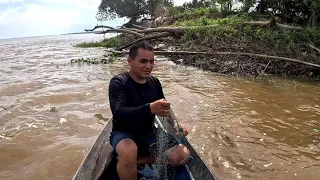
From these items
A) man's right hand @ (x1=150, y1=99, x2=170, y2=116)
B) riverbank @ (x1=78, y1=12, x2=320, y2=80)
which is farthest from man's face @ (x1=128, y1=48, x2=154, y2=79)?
riverbank @ (x1=78, y1=12, x2=320, y2=80)

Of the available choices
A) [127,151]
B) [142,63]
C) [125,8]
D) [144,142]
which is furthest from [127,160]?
[125,8]

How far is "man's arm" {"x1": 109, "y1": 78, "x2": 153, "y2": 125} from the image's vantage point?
2.78 meters

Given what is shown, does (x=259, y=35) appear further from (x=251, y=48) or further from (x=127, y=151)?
(x=127, y=151)

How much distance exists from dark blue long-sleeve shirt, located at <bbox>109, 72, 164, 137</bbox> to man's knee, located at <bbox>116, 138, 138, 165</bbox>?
0.23 metres

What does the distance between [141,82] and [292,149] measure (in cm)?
297

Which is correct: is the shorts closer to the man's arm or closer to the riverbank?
the man's arm

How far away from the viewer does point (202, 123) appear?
5844mm

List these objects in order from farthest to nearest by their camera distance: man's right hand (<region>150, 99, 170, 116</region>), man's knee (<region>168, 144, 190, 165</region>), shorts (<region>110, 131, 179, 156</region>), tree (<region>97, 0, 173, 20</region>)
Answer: tree (<region>97, 0, 173, 20</region>) < man's knee (<region>168, 144, 190, 165</region>) < shorts (<region>110, 131, 179, 156</region>) < man's right hand (<region>150, 99, 170, 116</region>)

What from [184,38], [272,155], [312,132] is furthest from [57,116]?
[184,38]

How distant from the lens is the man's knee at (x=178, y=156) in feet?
10.4

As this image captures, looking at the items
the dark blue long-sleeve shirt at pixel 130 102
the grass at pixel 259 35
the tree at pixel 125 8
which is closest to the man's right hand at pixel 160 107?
the dark blue long-sleeve shirt at pixel 130 102

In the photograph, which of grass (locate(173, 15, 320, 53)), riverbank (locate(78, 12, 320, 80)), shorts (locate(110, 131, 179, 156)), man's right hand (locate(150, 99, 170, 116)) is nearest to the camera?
man's right hand (locate(150, 99, 170, 116))

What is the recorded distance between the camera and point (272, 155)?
4.47 metres

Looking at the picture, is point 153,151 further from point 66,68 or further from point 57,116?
point 66,68
